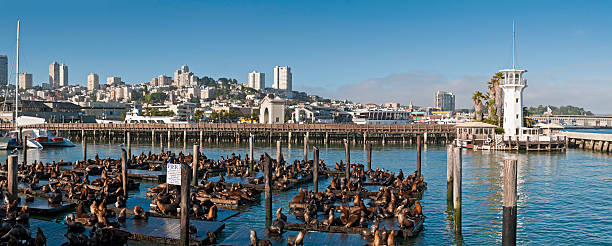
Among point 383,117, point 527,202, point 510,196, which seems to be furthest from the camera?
point 383,117

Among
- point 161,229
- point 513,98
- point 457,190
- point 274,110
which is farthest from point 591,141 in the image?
point 161,229

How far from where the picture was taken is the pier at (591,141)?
167 feet

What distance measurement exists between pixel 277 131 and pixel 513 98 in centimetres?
2977

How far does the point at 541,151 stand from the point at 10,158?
153ft

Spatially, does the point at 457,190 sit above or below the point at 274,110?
below

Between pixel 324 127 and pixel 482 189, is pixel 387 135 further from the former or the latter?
pixel 482 189

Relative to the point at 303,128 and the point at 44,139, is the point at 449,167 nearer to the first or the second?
the point at 303,128

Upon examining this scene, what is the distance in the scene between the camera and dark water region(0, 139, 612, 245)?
55.9 ft

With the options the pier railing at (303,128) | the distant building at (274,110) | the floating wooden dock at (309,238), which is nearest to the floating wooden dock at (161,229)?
the floating wooden dock at (309,238)

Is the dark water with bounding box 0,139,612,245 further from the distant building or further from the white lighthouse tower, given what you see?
the distant building

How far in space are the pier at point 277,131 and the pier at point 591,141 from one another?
47.9 ft

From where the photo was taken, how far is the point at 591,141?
53500 mm

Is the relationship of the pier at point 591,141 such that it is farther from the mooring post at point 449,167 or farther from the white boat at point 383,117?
the white boat at point 383,117

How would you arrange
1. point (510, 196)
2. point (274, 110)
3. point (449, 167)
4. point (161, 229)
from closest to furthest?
1. point (510, 196)
2. point (161, 229)
3. point (449, 167)
4. point (274, 110)
